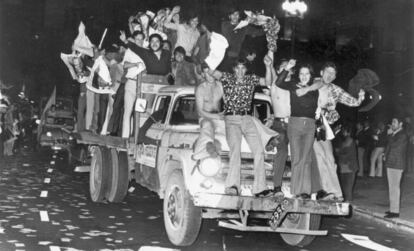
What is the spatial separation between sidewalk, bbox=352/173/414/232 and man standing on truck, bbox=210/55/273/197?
4328mm

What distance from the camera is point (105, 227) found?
981 cm

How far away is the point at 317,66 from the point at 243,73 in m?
19.5

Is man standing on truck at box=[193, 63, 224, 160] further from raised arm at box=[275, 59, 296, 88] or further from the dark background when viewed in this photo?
the dark background

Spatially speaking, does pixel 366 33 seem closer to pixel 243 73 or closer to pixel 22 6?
pixel 243 73

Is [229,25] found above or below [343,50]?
below

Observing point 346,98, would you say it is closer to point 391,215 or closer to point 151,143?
point 151,143

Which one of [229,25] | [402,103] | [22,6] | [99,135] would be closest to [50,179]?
[99,135]

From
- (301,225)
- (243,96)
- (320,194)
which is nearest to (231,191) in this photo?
(320,194)

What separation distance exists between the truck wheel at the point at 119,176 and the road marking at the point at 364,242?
13.7 ft

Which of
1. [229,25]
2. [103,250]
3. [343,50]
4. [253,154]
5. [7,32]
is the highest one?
[7,32]

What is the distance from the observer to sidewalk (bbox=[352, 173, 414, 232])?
11.9 metres

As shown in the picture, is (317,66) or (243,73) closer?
(243,73)

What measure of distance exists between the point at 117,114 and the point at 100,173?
1.19m

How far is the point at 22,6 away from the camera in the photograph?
1623 inches
